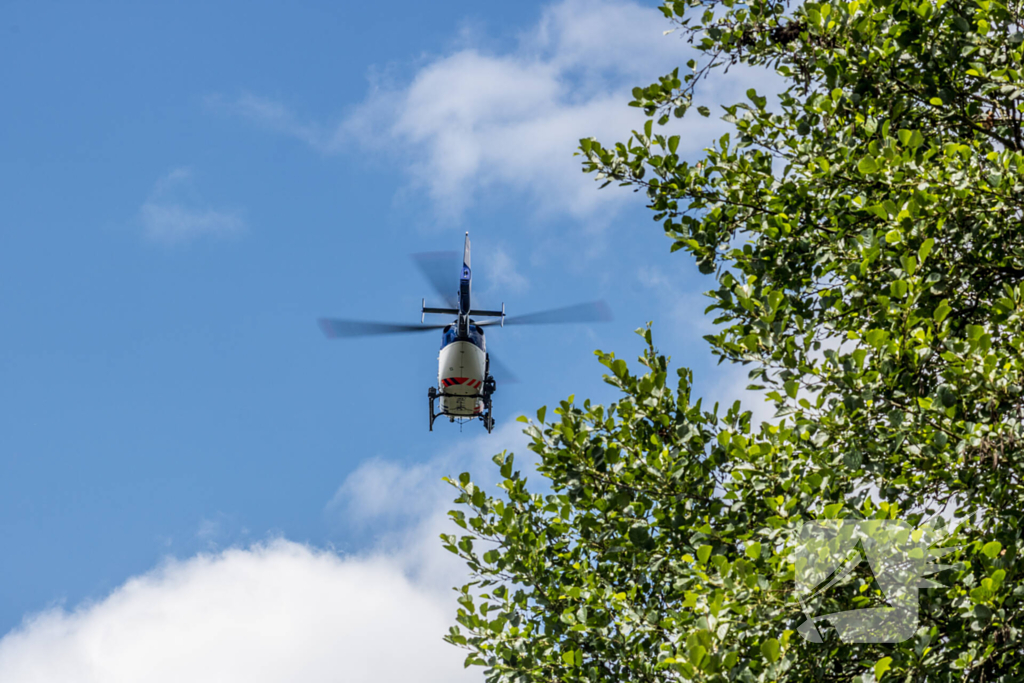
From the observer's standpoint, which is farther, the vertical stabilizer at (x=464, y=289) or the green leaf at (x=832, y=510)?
the vertical stabilizer at (x=464, y=289)

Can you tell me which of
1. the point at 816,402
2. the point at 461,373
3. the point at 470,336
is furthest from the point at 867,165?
the point at 470,336

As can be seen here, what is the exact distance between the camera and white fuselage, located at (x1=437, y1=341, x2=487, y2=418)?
35906 mm

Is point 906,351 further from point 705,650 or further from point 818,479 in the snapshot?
point 705,650

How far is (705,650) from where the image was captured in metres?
6.46

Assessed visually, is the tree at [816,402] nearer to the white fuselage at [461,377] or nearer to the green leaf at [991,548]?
the green leaf at [991,548]

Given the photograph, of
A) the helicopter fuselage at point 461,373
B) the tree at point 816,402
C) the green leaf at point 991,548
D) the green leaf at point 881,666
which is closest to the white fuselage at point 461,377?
the helicopter fuselage at point 461,373

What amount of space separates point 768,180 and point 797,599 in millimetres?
4897

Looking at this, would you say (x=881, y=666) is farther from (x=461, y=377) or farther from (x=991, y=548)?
(x=461, y=377)

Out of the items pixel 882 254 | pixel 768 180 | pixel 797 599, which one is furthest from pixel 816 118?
pixel 797 599

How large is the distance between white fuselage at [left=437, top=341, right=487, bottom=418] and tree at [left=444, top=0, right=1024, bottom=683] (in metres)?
25.6

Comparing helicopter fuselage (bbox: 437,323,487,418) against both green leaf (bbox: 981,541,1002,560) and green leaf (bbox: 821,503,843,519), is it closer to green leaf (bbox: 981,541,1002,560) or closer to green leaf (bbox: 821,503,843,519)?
green leaf (bbox: 821,503,843,519)

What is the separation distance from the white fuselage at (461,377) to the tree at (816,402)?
83.8 ft

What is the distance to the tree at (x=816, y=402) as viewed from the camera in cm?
721

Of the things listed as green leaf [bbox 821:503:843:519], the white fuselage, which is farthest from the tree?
the white fuselage
